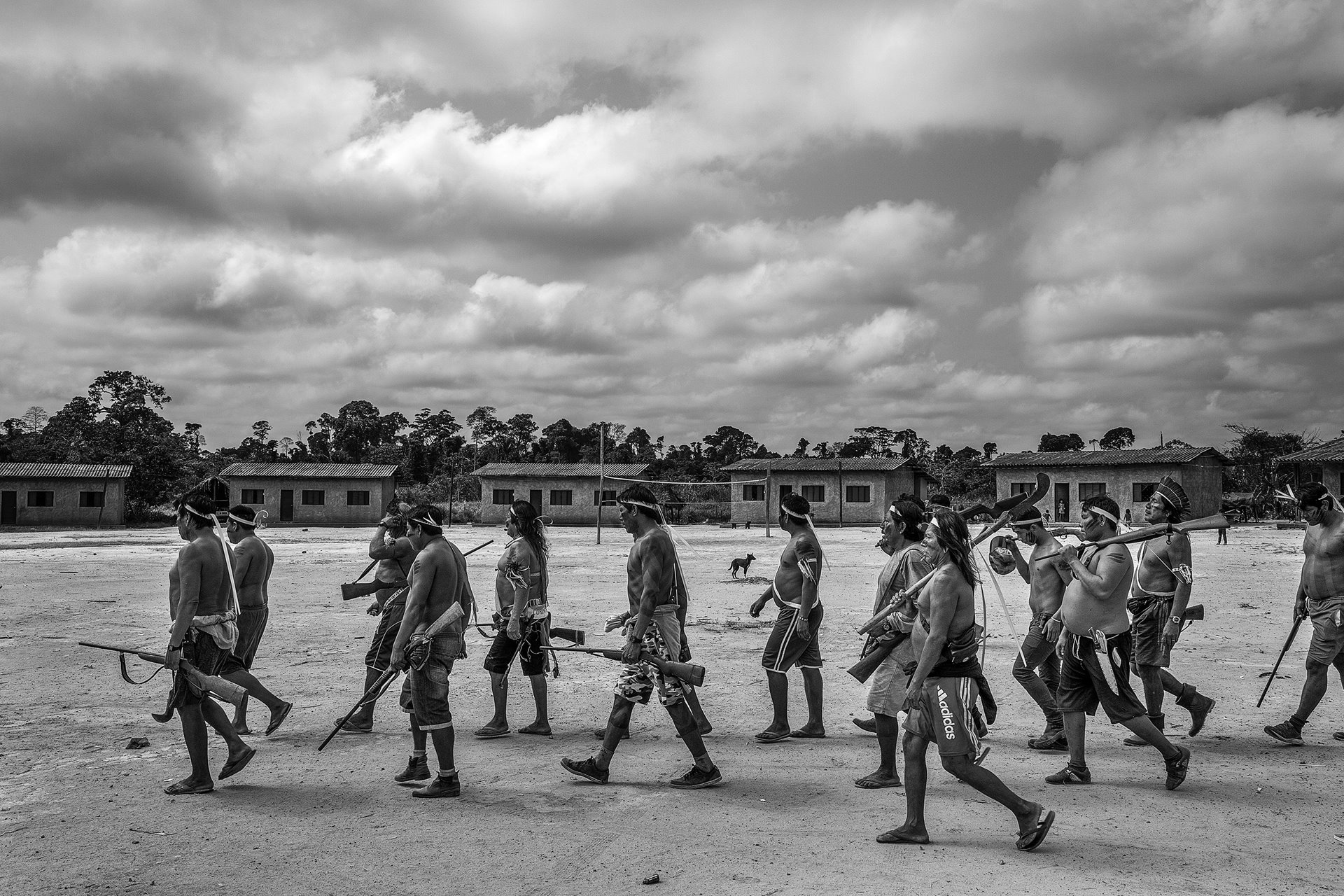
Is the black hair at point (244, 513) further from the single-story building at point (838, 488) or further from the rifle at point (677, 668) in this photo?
the single-story building at point (838, 488)

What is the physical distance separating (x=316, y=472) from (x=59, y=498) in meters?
11.2

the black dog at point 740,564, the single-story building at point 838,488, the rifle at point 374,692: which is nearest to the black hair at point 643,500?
the rifle at point 374,692

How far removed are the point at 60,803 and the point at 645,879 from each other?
10.5 ft

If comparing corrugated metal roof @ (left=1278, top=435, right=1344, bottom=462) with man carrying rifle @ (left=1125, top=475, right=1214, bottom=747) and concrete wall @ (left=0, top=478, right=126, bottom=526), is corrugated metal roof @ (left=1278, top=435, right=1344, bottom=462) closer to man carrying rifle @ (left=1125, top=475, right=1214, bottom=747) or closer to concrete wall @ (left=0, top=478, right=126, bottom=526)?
man carrying rifle @ (left=1125, top=475, right=1214, bottom=747)

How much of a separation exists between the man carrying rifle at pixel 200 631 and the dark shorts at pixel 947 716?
3.61 metres

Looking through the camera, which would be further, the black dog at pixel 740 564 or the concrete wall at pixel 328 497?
the concrete wall at pixel 328 497

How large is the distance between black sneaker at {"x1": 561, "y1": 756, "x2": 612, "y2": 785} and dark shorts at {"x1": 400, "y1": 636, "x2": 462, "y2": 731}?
725mm

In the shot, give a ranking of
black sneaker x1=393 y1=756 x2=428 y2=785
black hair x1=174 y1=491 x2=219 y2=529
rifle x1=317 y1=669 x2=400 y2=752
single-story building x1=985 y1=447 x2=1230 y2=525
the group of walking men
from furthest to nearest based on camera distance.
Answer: single-story building x1=985 y1=447 x2=1230 y2=525, rifle x1=317 y1=669 x2=400 y2=752, black hair x1=174 y1=491 x2=219 y2=529, black sneaker x1=393 y1=756 x2=428 y2=785, the group of walking men

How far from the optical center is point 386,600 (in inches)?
294

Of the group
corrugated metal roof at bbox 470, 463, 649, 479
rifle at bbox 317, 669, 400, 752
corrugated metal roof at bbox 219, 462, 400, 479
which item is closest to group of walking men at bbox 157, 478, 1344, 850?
rifle at bbox 317, 669, 400, 752

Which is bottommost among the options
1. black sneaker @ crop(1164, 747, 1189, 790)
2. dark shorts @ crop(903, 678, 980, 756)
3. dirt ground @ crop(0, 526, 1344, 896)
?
dirt ground @ crop(0, 526, 1344, 896)

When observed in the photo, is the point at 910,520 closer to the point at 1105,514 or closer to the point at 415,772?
the point at 1105,514

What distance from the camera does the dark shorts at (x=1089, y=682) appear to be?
538cm

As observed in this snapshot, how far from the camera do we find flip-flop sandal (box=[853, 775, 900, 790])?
18.2 feet
